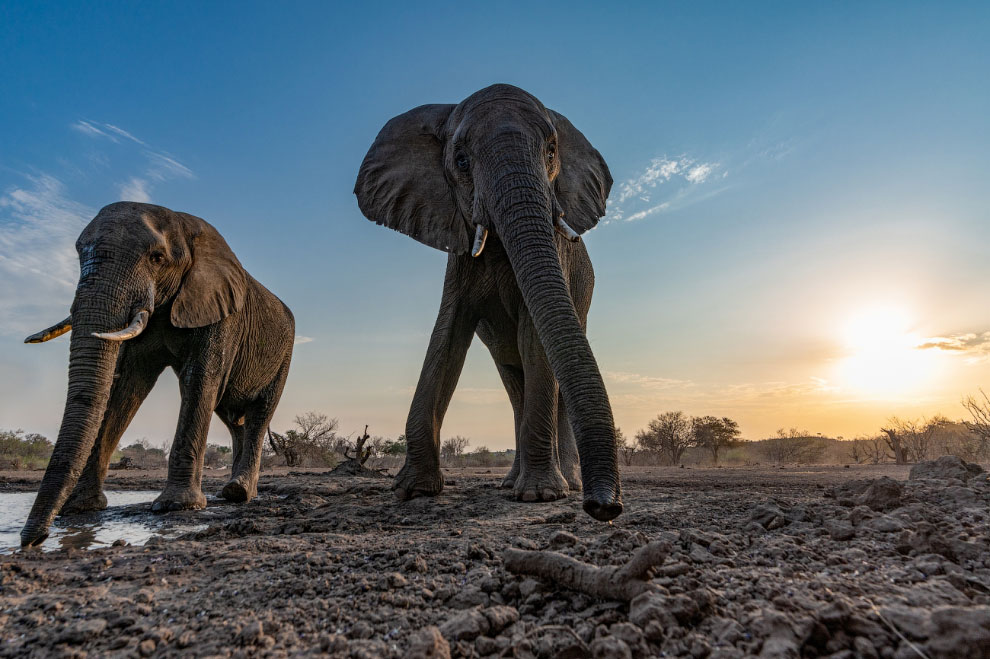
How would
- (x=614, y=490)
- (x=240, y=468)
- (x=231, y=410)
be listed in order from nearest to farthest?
1. (x=614, y=490)
2. (x=240, y=468)
3. (x=231, y=410)

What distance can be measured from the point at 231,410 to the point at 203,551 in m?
6.77

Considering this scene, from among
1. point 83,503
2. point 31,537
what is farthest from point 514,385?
point 31,537

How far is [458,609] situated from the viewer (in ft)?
6.37

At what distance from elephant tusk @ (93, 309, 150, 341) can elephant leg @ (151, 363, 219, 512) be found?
1.13m

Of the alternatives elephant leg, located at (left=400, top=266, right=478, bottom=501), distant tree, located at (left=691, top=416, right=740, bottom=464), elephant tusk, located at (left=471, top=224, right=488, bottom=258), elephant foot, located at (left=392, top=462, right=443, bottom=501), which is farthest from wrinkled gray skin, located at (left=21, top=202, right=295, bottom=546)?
distant tree, located at (left=691, top=416, right=740, bottom=464)

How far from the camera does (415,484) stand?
555 cm

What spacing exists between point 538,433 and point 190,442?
3.86 metres

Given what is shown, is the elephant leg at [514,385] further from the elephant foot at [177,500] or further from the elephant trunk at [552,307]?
the elephant foot at [177,500]

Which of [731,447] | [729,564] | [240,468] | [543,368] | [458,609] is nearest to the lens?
[458,609]

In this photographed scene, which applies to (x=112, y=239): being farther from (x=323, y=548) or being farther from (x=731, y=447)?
(x=731, y=447)

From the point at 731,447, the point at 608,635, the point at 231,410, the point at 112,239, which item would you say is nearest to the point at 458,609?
the point at 608,635

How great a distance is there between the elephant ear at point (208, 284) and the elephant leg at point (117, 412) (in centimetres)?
83

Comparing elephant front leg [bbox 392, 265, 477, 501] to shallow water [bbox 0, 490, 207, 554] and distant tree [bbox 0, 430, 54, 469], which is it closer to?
shallow water [bbox 0, 490, 207, 554]

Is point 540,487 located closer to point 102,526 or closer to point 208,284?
point 102,526
